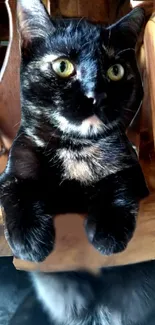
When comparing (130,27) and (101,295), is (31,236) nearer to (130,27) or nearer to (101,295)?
(101,295)

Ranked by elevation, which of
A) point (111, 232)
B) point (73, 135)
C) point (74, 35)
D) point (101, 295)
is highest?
point (74, 35)

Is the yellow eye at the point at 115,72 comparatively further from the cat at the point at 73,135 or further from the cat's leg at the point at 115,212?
the cat's leg at the point at 115,212

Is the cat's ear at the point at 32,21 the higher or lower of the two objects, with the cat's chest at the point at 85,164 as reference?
higher

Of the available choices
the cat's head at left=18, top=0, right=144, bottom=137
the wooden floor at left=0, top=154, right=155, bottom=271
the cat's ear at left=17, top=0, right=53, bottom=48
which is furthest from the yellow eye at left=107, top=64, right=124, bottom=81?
the wooden floor at left=0, top=154, right=155, bottom=271

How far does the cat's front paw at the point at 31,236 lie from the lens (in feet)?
1.97

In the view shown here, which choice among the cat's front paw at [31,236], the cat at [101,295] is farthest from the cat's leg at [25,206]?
the cat at [101,295]

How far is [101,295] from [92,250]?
0.25 feet

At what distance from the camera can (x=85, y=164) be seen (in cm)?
67

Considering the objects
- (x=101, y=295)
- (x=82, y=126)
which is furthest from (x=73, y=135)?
(x=101, y=295)

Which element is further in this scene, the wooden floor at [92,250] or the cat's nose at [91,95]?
the wooden floor at [92,250]

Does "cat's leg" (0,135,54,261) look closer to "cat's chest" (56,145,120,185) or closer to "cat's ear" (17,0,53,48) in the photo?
"cat's chest" (56,145,120,185)

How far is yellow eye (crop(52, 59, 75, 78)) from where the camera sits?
23.6 inches

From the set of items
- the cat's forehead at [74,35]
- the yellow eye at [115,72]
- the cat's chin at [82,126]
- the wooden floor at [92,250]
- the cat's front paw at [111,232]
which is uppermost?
the cat's forehead at [74,35]

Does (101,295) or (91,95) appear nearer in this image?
(91,95)
